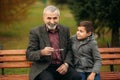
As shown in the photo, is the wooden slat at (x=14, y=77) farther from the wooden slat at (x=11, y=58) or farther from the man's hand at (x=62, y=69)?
the man's hand at (x=62, y=69)

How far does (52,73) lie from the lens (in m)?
6.44

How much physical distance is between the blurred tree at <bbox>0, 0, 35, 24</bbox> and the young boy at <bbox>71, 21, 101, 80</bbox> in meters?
8.73

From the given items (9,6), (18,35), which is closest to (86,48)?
(9,6)

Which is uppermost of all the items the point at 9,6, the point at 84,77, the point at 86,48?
the point at 9,6

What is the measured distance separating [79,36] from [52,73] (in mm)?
720

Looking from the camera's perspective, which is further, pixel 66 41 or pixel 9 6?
pixel 9 6

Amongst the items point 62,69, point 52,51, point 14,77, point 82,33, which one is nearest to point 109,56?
point 82,33

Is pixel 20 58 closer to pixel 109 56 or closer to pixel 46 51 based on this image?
pixel 46 51

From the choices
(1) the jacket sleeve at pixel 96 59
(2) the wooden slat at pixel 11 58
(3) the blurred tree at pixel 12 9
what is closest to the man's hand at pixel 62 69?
(1) the jacket sleeve at pixel 96 59

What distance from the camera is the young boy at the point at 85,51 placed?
6519 mm

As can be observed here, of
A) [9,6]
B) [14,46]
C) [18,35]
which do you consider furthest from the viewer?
[18,35]

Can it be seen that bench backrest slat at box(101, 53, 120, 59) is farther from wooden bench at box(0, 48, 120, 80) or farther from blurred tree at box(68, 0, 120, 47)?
blurred tree at box(68, 0, 120, 47)

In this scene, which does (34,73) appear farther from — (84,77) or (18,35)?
(18,35)

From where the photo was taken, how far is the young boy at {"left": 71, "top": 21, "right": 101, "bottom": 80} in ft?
21.4
